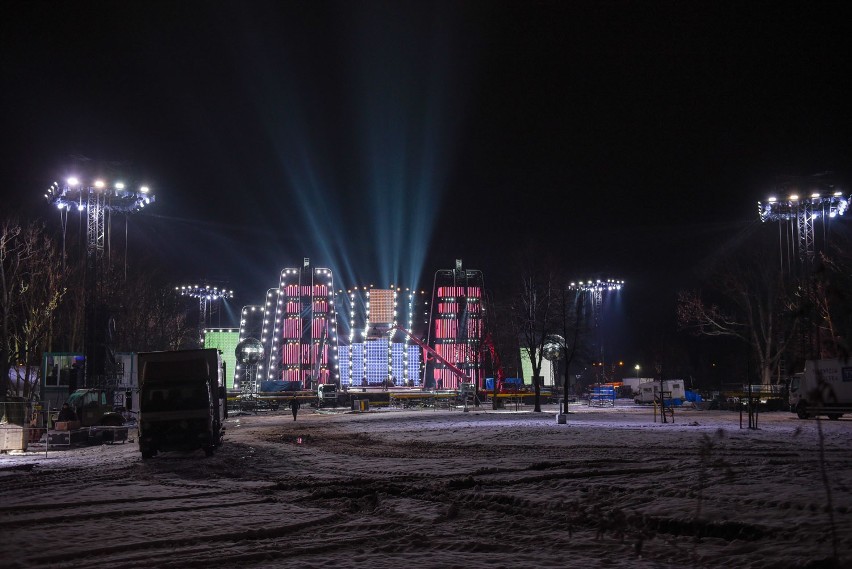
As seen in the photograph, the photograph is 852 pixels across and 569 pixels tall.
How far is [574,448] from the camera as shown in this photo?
20281mm

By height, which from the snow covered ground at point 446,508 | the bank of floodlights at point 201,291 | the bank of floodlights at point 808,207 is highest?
the bank of floodlights at point 808,207

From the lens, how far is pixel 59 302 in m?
39.2

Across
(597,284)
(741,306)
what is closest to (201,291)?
(597,284)

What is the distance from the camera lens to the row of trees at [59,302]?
36094 mm

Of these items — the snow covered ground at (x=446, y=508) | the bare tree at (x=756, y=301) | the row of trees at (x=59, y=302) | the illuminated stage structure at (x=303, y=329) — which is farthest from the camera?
the illuminated stage structure at (x=303, y=329)

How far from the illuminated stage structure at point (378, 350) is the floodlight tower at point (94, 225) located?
32.8 metres

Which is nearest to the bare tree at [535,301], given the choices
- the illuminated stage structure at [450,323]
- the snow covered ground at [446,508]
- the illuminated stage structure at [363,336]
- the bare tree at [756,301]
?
the bare tree at [756,301]

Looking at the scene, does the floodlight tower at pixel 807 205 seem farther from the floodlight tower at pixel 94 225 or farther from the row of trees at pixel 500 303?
the floodlight tower at pixel 94 225

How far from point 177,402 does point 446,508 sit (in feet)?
39.7

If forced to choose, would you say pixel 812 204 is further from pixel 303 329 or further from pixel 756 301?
pixel 303 329

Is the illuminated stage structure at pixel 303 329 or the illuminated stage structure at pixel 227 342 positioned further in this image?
the illuminated stage structure at pixel 227 342

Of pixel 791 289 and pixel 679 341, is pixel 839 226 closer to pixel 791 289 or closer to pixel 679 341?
pixel 791 289

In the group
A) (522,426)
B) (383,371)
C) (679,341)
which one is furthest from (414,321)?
(522,426)

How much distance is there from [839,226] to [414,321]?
1822 inches
